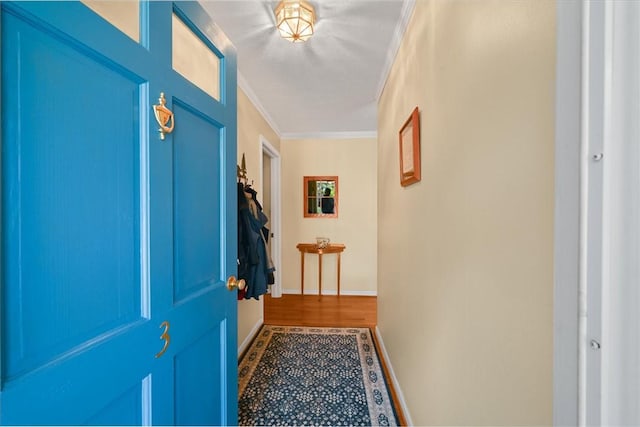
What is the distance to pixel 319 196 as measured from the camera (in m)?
3.92

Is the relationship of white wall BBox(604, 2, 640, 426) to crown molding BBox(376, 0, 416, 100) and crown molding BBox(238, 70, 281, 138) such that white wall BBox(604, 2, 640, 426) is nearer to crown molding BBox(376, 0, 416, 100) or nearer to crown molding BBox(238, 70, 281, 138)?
crown molding BBox(376, 0, 416, 100)

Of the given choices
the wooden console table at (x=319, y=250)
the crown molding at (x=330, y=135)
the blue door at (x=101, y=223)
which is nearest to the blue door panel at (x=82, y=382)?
the blue door at (x=101, y=223)

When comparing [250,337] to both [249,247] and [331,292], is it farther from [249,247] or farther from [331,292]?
[331,292]

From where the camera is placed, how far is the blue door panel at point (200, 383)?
928 mm

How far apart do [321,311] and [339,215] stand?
1409 millimetres

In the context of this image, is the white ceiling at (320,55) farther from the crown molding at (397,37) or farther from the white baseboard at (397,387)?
the white baseboard at (397,387)

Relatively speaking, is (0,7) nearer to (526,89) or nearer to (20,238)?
(20,238)

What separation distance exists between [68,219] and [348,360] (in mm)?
2106

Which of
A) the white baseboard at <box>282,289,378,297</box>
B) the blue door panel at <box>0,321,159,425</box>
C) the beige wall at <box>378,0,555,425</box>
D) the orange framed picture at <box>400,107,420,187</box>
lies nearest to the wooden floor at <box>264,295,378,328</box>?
the white baseboard at <box>282,289,378,297</box>

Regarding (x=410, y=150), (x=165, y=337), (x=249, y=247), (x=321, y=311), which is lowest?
(x=321, y=311)

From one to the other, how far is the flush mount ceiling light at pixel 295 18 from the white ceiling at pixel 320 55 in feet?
0.20

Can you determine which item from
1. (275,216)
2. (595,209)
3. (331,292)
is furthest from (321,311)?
(595,209)

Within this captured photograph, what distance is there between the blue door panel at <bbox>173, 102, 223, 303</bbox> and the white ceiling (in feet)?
2.78

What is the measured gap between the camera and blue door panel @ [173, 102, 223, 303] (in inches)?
35.9
